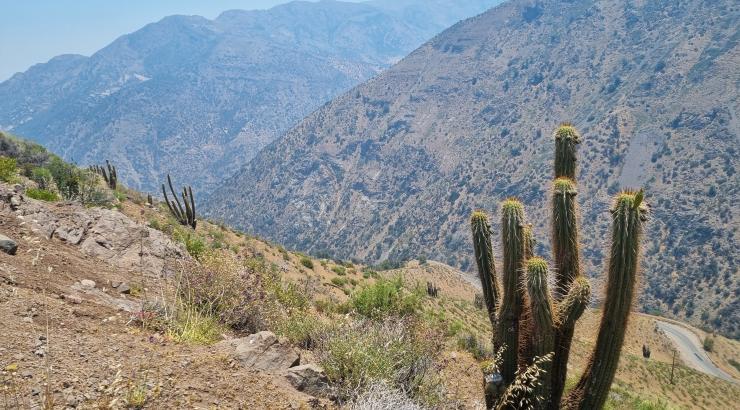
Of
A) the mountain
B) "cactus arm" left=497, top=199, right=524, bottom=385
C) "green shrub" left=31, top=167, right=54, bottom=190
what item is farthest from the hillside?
the mountain

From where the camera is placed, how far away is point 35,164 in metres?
24.3

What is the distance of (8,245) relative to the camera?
22.9 ft

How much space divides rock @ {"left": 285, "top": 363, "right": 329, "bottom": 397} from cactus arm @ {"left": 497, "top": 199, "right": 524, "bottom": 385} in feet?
9.16

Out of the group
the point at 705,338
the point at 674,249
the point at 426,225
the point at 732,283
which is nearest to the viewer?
the point at 705,338

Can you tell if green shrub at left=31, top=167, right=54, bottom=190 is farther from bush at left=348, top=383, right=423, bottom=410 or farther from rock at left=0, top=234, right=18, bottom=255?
bush at left=348, top=383, right=423, bottom=410

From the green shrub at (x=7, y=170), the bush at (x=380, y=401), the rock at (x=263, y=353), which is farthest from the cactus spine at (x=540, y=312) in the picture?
the green shrub at (x=7, y=170)

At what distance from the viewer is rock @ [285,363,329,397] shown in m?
5.21

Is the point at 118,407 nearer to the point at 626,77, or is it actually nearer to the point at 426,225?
the point at 426,225

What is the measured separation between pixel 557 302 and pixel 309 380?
12.1 feet

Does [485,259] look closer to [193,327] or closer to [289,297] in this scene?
[289,297]

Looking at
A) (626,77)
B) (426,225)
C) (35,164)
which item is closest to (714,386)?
(35,164)

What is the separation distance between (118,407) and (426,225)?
15717cm

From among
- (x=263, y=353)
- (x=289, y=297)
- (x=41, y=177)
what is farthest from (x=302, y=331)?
(x=41, y=177)

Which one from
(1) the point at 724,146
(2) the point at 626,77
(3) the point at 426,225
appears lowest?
(3) the point at 426,225
